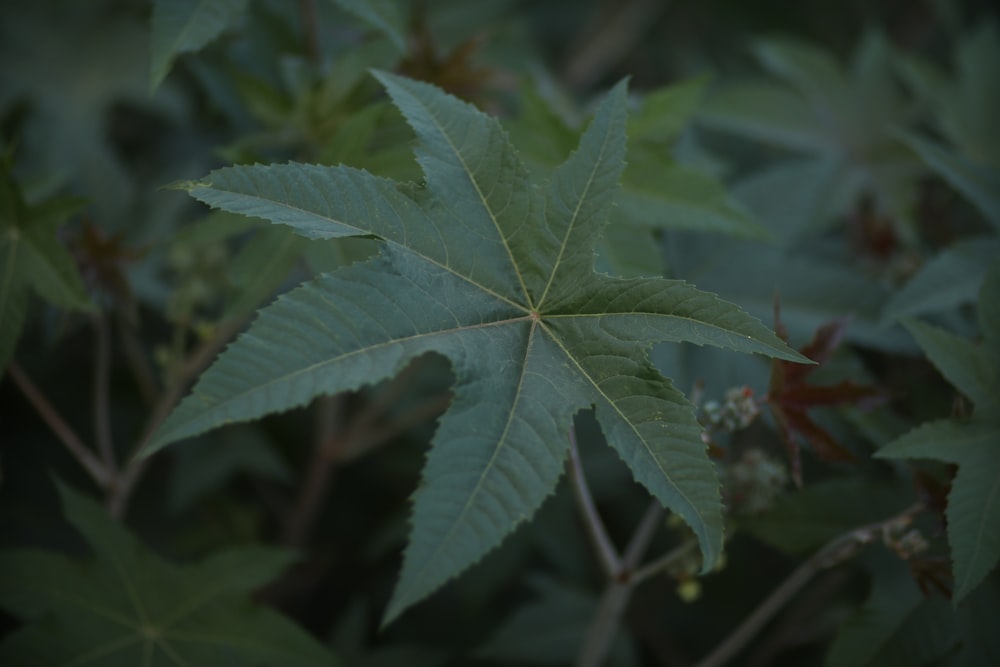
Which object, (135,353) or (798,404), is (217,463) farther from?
(798,404)

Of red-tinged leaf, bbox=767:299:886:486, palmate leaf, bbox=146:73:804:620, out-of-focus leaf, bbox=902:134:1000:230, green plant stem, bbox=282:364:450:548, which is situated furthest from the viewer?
green plant stem, bbox=282:364:450:548

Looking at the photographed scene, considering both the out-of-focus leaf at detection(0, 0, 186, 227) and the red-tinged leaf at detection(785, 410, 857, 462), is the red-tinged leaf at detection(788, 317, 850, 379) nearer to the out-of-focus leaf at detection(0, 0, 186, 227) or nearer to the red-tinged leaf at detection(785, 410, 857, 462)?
the red-tinged leaf at detection(785, 410, 857, 462)

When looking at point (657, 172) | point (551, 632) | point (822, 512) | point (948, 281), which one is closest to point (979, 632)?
point (822, 512)

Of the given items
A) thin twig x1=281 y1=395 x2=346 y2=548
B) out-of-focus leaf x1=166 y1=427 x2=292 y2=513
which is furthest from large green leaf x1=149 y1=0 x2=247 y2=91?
out-of-focus leaf x1=166 y1=427 x2=292 y2=513

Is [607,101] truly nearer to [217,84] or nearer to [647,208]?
[647,208]

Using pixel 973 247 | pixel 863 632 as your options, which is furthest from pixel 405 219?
pixel 973 247

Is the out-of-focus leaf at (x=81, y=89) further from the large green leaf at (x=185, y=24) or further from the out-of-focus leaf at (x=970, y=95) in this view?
the out-of-focus leaf at (x=970, y=95)
